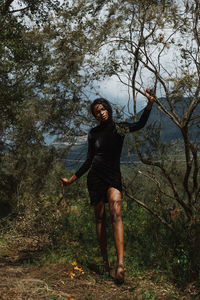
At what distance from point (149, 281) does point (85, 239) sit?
210 cm

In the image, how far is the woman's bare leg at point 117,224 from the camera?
4.65m

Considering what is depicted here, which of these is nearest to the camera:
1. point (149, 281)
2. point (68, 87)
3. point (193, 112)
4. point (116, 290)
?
point (116, 290)

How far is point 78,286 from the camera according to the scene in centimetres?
488

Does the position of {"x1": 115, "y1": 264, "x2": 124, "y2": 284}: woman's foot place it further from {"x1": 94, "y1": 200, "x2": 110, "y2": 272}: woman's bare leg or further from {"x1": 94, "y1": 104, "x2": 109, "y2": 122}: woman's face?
{"x1": 94, "y1": 104, "x2": 109, "y2": 122}: woman's face

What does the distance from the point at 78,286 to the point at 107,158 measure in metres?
1.65

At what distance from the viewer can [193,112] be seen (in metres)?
5.58

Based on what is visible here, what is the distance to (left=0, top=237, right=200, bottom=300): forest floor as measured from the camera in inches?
176

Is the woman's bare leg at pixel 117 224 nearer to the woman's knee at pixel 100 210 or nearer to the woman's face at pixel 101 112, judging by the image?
the woman's knee at pixel 100 210

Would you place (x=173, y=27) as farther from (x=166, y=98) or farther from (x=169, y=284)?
(x=169, y=284)

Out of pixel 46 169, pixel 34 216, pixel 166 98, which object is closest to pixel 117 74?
pixel 166 98

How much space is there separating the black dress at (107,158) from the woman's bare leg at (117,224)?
128 millimetres

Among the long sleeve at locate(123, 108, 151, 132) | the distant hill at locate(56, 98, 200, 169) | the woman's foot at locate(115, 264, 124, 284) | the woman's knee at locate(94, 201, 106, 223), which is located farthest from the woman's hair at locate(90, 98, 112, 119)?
the woman's foot at locate(115, 264, 124, 284)

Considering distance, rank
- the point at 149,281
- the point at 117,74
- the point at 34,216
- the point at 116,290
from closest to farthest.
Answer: the point at 116,290
the point at 149,281
the point at 117,74
the point at 34,216

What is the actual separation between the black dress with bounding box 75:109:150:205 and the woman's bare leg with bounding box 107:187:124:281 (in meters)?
0.13
